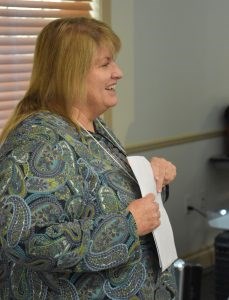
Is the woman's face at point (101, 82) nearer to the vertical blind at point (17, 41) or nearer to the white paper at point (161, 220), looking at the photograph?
the white paper at point (161, 220)

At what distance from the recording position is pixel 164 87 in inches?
123

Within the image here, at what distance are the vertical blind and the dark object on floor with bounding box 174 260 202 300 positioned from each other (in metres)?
0.96

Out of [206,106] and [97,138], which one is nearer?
[97,138]

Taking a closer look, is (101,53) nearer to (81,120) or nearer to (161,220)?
(81,120)

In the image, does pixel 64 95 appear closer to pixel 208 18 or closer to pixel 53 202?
pixel 53 202

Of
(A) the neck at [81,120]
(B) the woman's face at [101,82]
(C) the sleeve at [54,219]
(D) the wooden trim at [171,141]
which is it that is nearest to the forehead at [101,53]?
(B) the woman's face at [101,82]

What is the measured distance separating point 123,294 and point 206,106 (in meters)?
2.32

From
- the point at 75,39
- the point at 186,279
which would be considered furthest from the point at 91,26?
the point at 186,279

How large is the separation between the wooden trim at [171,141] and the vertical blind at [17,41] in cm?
77

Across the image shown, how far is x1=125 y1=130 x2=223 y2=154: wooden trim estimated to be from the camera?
117 inches

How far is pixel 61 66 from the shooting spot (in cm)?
128

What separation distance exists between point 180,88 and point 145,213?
2065 millimetres

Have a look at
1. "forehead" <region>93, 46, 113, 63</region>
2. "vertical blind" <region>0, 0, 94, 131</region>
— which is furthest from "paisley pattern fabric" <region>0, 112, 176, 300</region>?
"vertical blind" <region>0, 0, 94, 131</region>

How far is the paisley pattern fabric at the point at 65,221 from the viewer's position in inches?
43.8
